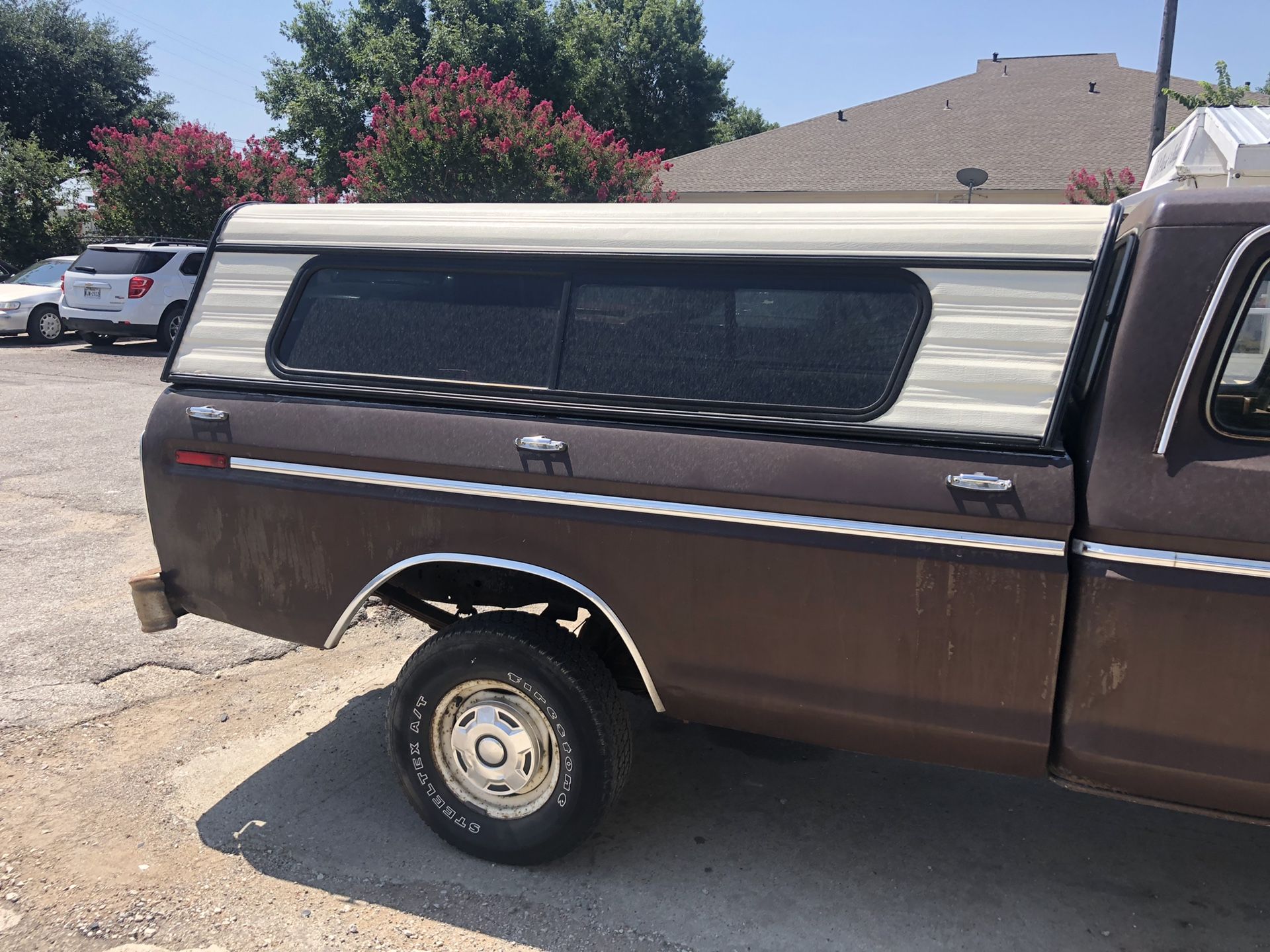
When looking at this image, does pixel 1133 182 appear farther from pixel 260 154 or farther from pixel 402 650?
pixel 260 154

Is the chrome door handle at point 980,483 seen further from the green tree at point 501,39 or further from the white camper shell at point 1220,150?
the green tree at point 501,39

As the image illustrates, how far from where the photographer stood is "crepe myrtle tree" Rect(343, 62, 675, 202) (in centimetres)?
1647

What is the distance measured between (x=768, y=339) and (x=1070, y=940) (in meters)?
2.05

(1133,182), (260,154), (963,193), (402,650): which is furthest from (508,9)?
(402,650)

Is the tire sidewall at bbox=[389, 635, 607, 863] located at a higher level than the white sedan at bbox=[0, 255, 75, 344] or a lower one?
lower

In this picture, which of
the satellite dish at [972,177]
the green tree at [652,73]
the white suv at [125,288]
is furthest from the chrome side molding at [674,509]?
the green tree at [652,73]

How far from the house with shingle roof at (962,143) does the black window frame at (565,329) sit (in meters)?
16.0

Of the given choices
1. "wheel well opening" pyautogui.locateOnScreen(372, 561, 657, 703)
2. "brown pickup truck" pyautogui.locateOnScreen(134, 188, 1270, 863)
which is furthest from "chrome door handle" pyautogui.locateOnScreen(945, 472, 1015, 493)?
"wheel well opening" pyautogui.locateOnScreen(372, 561, 657, 703)

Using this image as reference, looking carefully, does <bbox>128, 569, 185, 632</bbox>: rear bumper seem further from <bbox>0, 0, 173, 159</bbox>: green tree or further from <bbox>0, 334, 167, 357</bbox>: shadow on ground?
<bbox>0, 0, 173, 159</bbox>: green tree

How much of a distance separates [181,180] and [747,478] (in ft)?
69.9

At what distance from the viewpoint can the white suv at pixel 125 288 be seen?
16.2m

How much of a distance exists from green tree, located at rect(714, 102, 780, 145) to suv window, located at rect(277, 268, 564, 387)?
126 ft

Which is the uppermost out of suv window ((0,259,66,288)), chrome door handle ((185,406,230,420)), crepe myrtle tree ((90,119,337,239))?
crepe myrtle tree ((90,119,337,239))

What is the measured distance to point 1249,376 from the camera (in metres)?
2.58
